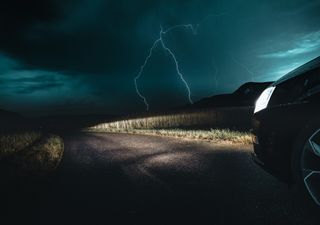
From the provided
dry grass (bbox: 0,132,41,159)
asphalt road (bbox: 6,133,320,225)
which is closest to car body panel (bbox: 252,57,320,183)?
asphalt road (bbox: 6,133,320,225)

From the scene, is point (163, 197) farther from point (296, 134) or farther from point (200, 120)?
point (200, 120)

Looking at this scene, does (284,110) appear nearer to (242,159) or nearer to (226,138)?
(242,159)

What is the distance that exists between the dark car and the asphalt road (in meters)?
0.39

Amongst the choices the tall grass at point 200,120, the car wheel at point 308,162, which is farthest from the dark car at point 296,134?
the tall grass at point 200,120

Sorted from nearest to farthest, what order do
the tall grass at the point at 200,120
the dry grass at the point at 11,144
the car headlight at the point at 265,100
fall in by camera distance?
the car headlight at the point at 265,100
the dry grass at the point at 11,144
the tall grass at the point at 200,120

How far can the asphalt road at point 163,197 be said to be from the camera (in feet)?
10.8


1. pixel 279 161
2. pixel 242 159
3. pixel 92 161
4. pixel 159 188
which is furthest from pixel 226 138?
pixel 279 161

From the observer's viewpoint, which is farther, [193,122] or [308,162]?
[193,122]

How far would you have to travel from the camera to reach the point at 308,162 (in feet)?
10.1

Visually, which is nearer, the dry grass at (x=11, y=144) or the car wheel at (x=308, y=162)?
the car wheel at (x=308, y=162)

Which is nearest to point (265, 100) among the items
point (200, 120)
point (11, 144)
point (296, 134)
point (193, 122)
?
point (296, 134)

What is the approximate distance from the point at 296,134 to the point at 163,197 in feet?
6.00

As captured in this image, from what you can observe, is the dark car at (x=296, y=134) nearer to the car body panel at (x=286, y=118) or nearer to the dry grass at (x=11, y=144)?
the car body panel at (x=286, y=118)

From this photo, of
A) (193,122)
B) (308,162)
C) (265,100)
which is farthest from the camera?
(193,122)
